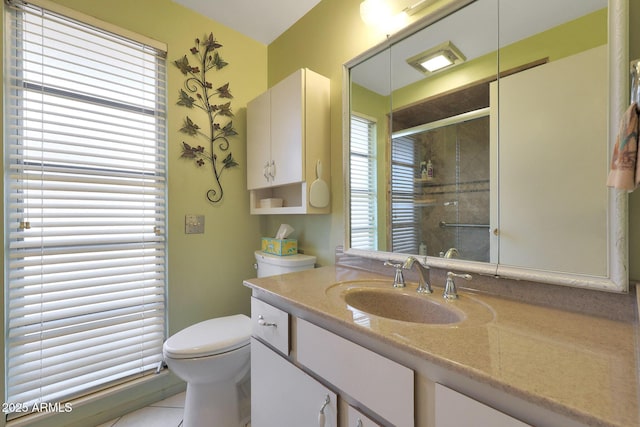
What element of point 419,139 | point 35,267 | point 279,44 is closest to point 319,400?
point 419,139

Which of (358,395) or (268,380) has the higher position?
(358,395)

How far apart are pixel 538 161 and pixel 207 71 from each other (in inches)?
73.8

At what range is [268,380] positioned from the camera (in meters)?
1.01

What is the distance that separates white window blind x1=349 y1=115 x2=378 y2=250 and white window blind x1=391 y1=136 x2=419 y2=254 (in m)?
0.10

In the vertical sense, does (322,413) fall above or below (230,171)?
Answer: below

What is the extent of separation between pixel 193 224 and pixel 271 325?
1.02m

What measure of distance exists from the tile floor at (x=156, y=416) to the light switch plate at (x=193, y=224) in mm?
1027

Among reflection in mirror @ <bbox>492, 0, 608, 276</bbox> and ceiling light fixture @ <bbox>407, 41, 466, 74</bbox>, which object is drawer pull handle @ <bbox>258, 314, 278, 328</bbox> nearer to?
reflection in mirror @ <bbox>492, 0, 608, 276</bbox>

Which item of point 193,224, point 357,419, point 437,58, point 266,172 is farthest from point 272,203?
point 357,419

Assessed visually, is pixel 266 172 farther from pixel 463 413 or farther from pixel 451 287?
pixel 463 413

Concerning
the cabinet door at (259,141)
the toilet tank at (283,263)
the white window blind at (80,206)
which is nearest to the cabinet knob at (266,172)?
the cabinet door at (259,141)

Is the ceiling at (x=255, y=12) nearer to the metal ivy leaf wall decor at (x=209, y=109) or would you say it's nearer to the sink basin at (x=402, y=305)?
the metal ivy leaf wall decor at (x=209, y=109)

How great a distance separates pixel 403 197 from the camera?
47.8 inches

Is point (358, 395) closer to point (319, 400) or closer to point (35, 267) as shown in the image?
point (319, 400)
